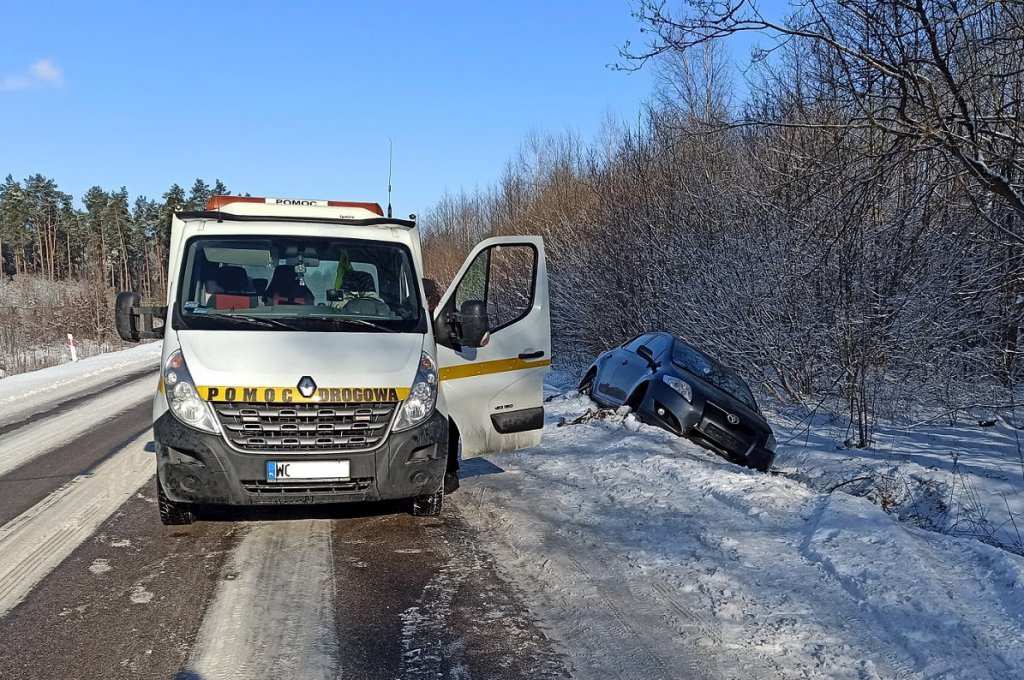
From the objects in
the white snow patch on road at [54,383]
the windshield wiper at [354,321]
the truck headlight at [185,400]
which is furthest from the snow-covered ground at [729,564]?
the white snow patch on road at [54,383]

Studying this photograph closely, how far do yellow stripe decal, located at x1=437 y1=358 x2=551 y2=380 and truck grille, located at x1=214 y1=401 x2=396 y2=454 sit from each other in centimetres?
128

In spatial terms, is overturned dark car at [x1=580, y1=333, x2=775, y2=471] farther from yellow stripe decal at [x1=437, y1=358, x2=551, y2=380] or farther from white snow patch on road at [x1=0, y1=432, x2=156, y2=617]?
white snow patch on road at [x1=0, y1=432, x2=156, y2=617]

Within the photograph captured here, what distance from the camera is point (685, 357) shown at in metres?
10.8

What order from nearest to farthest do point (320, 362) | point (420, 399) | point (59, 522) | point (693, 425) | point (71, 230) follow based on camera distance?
point (320, 362), point (420, 399), point (59, 522), point (693, 425), point (71, 230)

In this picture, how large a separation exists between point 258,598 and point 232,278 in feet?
8.35

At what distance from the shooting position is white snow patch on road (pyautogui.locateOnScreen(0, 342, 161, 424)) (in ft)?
47.0

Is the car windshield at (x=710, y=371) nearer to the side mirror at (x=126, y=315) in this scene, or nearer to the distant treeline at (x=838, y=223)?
the distant treeline at (x=838, y=223)

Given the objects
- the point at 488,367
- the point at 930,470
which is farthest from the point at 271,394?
the point at 930,470

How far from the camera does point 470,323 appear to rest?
6.37 meters

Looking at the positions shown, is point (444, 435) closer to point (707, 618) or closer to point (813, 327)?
point (707, 618)

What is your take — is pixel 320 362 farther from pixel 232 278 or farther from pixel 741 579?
pixel 741 579

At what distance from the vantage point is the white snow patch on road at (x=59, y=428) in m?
9.19

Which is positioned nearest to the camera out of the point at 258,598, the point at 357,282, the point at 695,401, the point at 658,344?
the point at 258,598

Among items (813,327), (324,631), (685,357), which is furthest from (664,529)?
(813,327)
